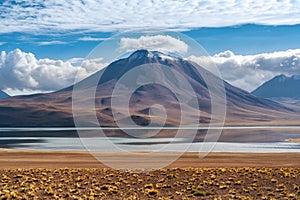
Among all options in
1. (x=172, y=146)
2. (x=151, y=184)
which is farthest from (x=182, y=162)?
(x=172, y=146)

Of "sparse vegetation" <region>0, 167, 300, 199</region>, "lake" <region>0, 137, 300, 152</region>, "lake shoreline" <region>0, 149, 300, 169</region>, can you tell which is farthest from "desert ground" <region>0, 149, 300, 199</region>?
"lake" <region>0, 137, 300, 152</region>

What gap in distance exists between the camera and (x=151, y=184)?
105ft

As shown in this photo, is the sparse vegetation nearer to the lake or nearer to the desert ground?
the desert ground

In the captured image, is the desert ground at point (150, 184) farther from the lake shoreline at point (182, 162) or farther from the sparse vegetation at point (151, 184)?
the lake shoreline at point (182, 162)

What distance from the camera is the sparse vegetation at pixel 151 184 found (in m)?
29.0

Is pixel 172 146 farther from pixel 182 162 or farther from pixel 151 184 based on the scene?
pixel 151 184

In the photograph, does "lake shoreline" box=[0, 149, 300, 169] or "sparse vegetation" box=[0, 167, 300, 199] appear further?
"lake shoreline" box=[0, 149, 300, 169]

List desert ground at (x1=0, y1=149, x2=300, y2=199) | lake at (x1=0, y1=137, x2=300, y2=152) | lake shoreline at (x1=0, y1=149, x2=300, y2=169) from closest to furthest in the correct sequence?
desert ground at (x1=0, y1=149, x2=300, y2=199) → lake shoreline at (x1=0, y1=149, x2=300, y2=169) → lake at (x1=0, y1=137, x2=300, y2=152)

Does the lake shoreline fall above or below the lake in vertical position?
above

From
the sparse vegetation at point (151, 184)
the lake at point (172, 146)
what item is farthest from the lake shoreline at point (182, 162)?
the lake at point (172, 146)

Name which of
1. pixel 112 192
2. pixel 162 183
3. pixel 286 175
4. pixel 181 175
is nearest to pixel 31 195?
pixel 112 192

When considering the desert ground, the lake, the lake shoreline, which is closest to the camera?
the desert ground

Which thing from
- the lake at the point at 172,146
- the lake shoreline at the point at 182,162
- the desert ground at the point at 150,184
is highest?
the desert ground at the point at 150,184

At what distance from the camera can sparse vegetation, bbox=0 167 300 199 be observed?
29.0 meters
